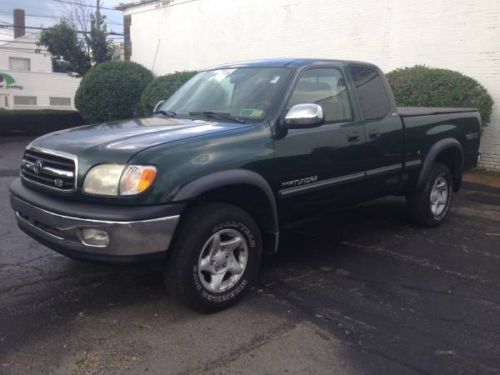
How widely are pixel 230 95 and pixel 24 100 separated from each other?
1843 inches

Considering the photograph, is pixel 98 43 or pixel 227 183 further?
pixel 98 43

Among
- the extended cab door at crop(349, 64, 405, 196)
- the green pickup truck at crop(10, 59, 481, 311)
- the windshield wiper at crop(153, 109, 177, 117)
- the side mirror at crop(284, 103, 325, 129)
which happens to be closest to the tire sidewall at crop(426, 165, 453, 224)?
the green pickup truck at crop(10, 59, 481, 311)

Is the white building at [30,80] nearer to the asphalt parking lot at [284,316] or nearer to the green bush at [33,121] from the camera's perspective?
the green bush at [33,121]

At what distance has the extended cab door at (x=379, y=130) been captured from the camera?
17.1 ft

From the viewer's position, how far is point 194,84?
5367mm

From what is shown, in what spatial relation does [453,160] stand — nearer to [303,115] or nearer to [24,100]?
[303,115]

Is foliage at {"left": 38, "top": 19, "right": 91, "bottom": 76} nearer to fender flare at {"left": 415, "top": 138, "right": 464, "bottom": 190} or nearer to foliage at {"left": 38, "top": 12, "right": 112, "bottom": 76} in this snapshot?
foliage at {"left": 38, "top": 12, "right": 112, "bottom": 76}

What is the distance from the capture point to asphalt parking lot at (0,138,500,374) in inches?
129

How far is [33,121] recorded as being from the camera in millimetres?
18281

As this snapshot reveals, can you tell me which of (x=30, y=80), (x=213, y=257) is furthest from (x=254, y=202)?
(x=30, y=80)

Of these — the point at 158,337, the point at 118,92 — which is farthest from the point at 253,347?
the point at 118,92

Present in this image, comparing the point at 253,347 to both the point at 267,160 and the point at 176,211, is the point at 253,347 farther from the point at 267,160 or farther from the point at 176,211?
the point at 267,160

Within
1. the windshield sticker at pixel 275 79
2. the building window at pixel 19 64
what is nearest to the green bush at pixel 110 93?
the windshield sticker at pixel 275 79

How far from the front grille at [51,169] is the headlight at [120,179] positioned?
0.19 m
